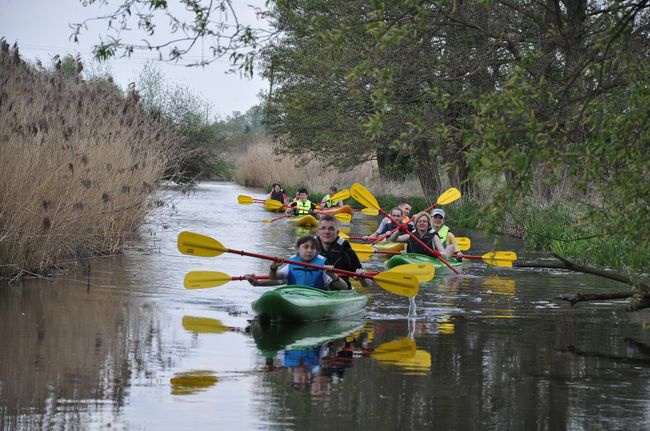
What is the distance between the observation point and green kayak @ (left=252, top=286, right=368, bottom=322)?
10.5 meters

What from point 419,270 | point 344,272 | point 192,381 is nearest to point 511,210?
point 419,270

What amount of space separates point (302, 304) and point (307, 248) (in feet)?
2.62

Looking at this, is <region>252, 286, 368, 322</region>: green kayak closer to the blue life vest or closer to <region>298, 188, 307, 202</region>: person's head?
the blue life vest

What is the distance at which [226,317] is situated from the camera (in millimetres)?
11211

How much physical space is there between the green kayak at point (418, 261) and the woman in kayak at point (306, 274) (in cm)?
373

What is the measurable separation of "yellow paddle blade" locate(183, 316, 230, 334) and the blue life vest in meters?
1.05

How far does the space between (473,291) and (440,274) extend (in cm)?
194

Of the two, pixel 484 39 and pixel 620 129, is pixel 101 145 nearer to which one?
pixel 620 129

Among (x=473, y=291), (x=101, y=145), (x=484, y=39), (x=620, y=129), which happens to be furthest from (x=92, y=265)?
(x=484, y=39)

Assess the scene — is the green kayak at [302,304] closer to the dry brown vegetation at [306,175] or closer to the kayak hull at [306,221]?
the kayak hull at [306,221]

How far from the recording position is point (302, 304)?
10.7 m

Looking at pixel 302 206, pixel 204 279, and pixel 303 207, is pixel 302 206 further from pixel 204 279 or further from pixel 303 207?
pixel 204 279

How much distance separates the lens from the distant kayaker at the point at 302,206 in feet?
92.4

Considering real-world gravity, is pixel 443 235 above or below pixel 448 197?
below
